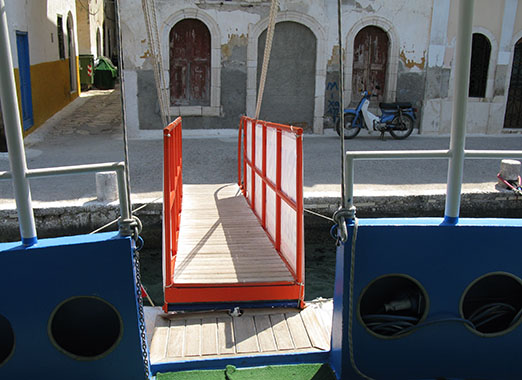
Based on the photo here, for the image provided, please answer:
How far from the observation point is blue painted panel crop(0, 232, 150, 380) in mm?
→ 2559

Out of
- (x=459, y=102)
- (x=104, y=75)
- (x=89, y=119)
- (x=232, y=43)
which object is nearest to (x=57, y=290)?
(x=459, y=102)

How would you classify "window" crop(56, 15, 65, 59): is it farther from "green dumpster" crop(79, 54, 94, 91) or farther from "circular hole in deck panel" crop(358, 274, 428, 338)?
"circular hole in deck panel" crop(358, 274, 428, 338)

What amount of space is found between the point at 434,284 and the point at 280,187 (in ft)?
8.16

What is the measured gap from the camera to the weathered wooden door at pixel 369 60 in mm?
14539

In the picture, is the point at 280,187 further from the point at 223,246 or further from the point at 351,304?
the point at 351,304

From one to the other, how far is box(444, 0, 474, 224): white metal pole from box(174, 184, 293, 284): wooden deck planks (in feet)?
6.53

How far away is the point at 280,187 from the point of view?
512 cm

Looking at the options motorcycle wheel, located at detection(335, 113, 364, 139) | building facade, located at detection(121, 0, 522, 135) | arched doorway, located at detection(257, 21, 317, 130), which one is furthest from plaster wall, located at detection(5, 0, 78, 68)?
motorcycle wheel, located at detection(335, 113, 364, 139)

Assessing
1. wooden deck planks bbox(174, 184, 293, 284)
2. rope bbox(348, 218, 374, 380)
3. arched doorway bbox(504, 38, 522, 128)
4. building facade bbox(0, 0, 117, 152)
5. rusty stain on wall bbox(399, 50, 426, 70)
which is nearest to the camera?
rope bbox(348, 218, 374, 380)

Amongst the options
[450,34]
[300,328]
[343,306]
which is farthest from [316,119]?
[343,306]

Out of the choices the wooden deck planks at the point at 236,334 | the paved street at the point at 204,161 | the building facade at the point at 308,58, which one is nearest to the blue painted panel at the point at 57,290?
the wooden deck planks at the point at 236,334

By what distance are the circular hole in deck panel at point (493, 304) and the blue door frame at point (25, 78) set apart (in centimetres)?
1223

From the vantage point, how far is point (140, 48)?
1338 centimetres

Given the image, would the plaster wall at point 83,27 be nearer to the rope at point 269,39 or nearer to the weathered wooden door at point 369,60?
the weathered wooden door at point 369,60
